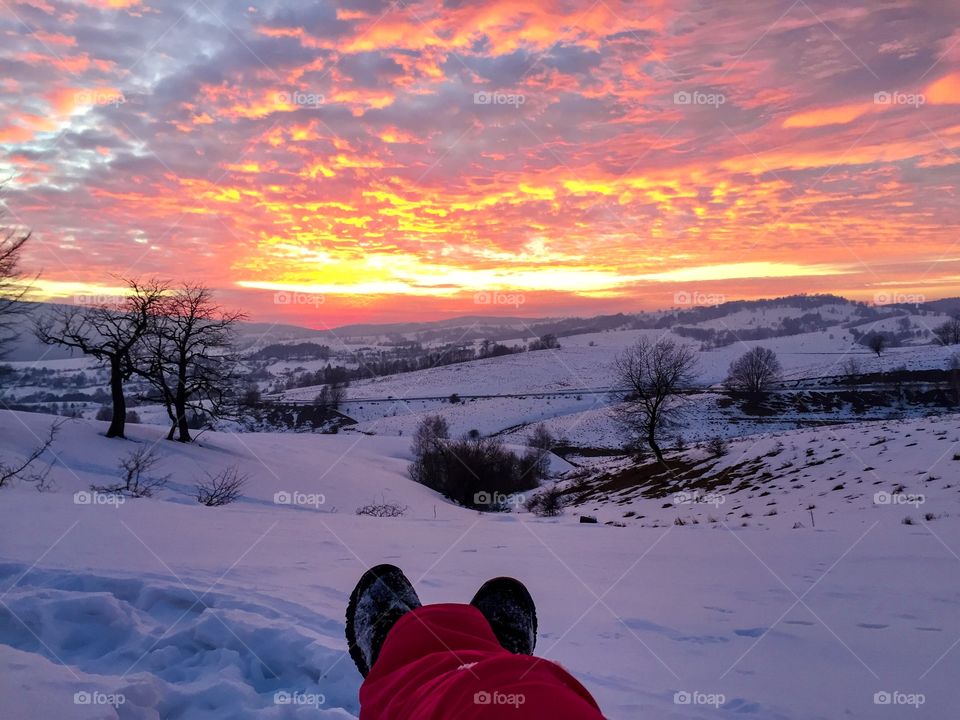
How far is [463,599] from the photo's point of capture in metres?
5.55

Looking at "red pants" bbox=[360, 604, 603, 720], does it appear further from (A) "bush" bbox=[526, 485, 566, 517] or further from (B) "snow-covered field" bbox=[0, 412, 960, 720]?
(A) "bush" bbox=[526, 485, 566, 517]

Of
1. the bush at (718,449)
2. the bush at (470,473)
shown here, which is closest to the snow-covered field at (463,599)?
the bush at (718,449)

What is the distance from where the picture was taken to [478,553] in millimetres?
8398

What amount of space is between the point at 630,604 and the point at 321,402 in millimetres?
90147
